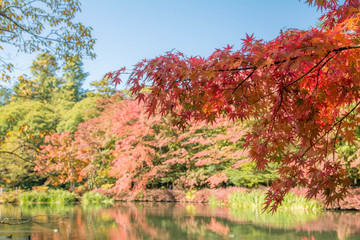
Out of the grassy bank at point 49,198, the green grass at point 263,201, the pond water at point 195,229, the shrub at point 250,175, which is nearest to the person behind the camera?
the pond water at point 195,229

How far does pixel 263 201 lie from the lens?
37.9 feet

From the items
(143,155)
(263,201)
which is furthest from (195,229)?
(143,155)

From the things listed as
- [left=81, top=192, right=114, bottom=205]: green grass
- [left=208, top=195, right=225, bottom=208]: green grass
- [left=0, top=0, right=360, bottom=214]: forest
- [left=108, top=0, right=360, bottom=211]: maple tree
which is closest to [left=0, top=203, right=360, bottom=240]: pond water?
[left=0, top=0, right=360, bottom=214]: forest

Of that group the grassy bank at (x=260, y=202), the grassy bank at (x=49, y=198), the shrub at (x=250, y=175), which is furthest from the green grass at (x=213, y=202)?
the grassy bank at (x=49, y=198)

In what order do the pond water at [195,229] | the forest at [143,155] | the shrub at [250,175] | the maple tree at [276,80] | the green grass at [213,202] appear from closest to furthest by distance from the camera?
the maple tree at [276,80] → the pond water at [195,229] → the shrub at [250,175] → the forest at [143,155] → the green grass at [213,202]

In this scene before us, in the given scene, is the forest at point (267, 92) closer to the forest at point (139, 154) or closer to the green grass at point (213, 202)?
the forest at point (139, 154)

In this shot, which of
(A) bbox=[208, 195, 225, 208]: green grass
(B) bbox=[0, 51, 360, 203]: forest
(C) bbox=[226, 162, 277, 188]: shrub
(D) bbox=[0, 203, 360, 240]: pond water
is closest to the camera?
(D) bbox=[0, 203, 360, 240]: pond water

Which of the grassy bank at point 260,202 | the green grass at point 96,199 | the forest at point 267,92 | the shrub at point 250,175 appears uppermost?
the forest at point 267,92

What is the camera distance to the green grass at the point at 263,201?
1039 cm

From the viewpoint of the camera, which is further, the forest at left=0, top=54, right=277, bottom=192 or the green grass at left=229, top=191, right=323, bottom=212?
the forest at left=0, top=54, right=277, bottom=192

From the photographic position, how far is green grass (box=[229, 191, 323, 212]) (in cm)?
1039

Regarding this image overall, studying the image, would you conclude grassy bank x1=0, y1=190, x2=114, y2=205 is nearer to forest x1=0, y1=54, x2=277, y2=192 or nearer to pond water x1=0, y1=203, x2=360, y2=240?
forest x1=0, y1=54, x2=277, y2=192

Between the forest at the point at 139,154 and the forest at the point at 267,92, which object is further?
the forest at the point at 139,154

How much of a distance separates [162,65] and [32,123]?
20.4 metres
